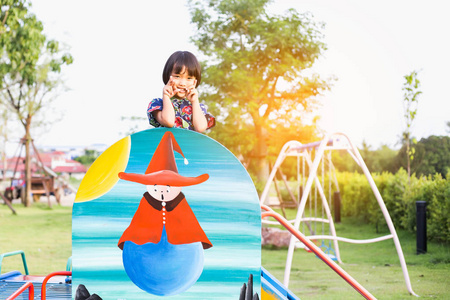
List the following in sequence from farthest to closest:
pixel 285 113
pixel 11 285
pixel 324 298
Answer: pixel 285 113 < pixel 324 298 < pixel 11 285

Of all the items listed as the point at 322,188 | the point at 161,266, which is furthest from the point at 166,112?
the point at 322,188

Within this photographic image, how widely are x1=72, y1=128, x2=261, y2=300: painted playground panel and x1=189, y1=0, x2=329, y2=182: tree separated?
14.5 meters

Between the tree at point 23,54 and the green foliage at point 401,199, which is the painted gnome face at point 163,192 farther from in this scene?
the tree at point 23,54

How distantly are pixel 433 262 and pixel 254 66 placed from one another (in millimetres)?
12144

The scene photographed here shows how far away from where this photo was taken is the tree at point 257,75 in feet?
56.4

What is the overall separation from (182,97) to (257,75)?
15451 mm

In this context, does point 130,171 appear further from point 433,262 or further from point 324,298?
point 433,262

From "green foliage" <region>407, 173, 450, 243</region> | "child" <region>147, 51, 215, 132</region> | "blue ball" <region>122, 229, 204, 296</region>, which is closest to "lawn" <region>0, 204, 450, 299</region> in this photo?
"green foliage" <region>407, 173, 450, 243</region>

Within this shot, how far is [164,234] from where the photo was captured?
7.36 ft

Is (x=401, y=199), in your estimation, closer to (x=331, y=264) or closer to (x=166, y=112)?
(x=331, y=264)

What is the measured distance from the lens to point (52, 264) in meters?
7.52

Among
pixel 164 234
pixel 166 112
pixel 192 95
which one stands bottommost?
pixel 164 234

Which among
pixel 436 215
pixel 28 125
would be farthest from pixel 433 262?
pixel 28 125

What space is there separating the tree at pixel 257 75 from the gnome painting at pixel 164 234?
14465 millimetres
